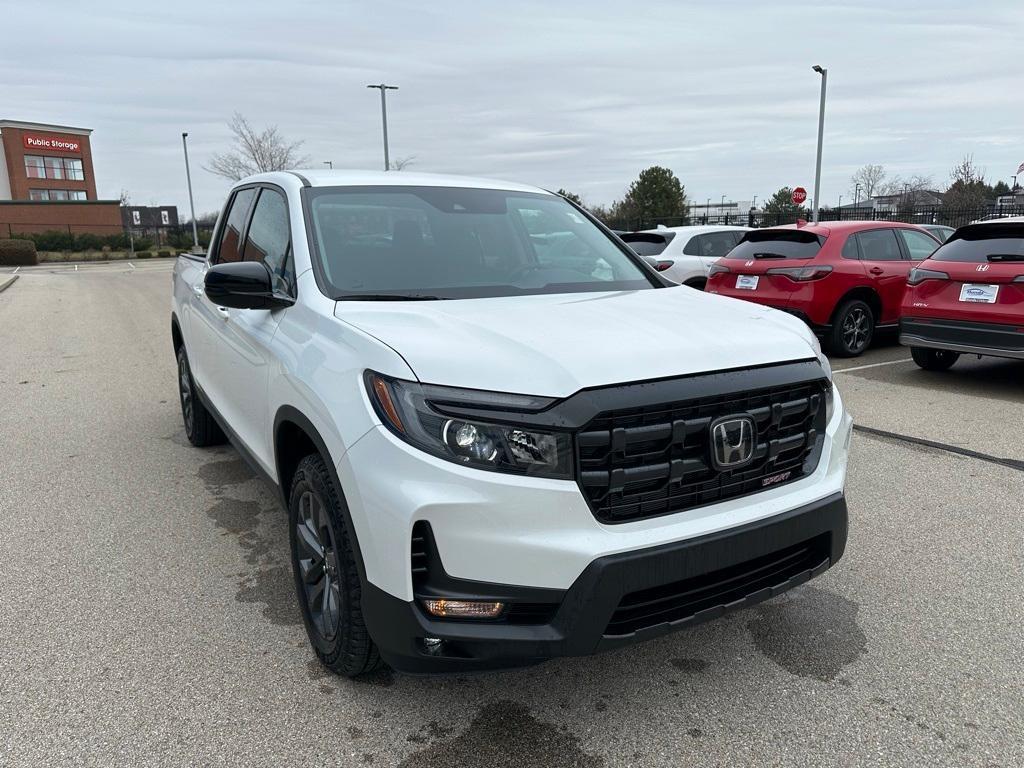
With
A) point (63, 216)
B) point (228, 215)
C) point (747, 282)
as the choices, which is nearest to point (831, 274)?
point (747, 282)

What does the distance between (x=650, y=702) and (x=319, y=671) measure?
1175mm

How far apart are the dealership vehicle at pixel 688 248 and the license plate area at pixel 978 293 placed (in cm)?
487

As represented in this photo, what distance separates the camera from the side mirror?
301cm

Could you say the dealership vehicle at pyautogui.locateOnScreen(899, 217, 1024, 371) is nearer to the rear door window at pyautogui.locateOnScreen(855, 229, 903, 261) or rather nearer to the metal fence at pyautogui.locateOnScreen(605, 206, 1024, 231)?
the rear door window at pyautogui.locateOnScreen(855, 229, 903, 261)

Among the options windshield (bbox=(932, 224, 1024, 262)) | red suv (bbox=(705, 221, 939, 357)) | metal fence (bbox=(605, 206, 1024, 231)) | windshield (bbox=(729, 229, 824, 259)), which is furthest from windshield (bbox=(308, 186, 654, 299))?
metal fence (bbox=(605, 206, 1024, 231))

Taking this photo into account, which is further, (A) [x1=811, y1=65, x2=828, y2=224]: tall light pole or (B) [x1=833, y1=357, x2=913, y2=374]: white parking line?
(A) [x1=811, y1=65, x2=828, y2=224]: tall light pole

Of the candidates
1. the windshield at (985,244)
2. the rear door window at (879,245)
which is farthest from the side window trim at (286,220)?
the rear door window at (879,245)

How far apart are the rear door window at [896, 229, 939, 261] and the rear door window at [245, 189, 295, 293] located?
807 cm

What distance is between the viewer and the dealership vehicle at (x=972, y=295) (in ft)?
21.7

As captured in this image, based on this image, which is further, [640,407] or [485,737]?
[485,737]

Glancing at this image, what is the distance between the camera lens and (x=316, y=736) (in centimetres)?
244

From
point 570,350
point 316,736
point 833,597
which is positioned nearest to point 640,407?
point 570,350

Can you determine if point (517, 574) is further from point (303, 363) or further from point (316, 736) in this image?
point (303, 363)

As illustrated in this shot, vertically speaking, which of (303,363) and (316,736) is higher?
(303,363)
